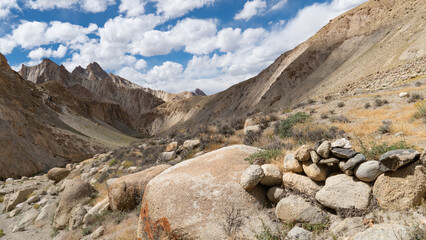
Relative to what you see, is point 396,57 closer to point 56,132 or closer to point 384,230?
point 384,230

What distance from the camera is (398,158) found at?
2719 mm

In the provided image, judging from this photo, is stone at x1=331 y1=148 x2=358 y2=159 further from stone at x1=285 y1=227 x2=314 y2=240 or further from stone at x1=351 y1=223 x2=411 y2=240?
stone at x1=285 y1=227 x2=314 y2=240

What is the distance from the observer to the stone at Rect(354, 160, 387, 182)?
9.47 ft

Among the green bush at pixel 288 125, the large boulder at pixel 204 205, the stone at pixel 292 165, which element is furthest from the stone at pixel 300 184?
the green bush at pixel 288 125

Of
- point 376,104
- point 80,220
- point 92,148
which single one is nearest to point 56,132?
point 92,148

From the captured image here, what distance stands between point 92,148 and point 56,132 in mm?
5432

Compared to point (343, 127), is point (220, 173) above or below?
above

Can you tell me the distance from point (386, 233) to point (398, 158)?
3.42ft

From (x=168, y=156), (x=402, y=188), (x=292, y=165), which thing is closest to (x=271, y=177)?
(x=292, y=165)

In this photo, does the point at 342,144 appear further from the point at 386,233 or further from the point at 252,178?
the point at 252,178

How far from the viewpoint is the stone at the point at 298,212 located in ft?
10.2

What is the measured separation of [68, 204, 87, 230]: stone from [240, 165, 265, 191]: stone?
673 centimetres

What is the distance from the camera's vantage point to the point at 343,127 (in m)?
7.14

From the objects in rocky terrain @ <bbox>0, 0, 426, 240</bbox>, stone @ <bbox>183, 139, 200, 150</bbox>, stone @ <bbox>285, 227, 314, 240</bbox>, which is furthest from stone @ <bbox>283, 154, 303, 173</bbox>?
stone @ <bbox>183, 139, 200, 150</bbox>
